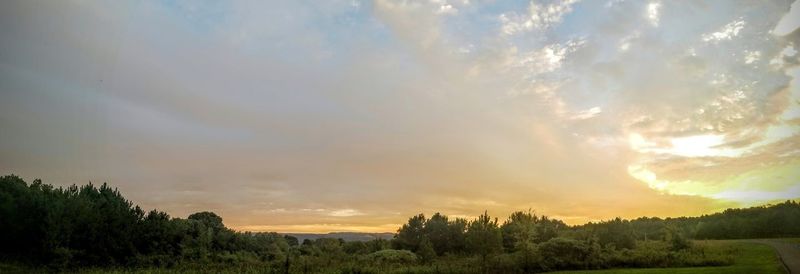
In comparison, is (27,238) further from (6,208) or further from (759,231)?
(759,231)

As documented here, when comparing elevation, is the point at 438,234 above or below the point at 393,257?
above

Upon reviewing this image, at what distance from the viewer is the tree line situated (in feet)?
103

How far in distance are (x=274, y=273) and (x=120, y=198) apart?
18710 millimetres

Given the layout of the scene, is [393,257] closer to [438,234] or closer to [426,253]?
[426,253]

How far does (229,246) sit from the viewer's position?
4044 centimetres

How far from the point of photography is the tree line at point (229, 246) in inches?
1233

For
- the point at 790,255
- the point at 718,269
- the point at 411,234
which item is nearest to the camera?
the point at 718,269

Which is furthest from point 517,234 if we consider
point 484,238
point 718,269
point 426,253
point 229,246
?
point 229,246

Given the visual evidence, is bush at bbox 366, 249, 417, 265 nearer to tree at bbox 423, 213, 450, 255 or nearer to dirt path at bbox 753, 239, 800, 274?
tree at bbox 423, 213, 450, 255

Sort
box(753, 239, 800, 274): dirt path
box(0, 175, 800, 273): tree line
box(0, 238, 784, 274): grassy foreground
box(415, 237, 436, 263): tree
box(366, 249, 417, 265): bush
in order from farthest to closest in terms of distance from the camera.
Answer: box(415, 237, 436, 263): tree
box(366, 249, 417, 265): bush
box(0, 175, 800, 273): tree line
box(753, 239, 800, 274): dirt path
box(0, 238, 784, 274): grassy foreground

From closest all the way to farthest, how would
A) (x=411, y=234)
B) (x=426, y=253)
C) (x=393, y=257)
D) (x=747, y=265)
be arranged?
(x=747, y=265) → (x=393, y=257) → (x=426, y=253) → (x=411, y=234)

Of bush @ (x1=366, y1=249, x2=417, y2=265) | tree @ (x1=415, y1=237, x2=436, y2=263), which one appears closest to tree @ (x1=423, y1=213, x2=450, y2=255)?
tree @ (x1=415, y1=237, x2=436, y2=263)

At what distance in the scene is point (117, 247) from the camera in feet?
110

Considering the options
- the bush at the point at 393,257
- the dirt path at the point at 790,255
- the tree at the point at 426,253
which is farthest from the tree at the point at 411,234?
the dirt path at the point at 790,255
